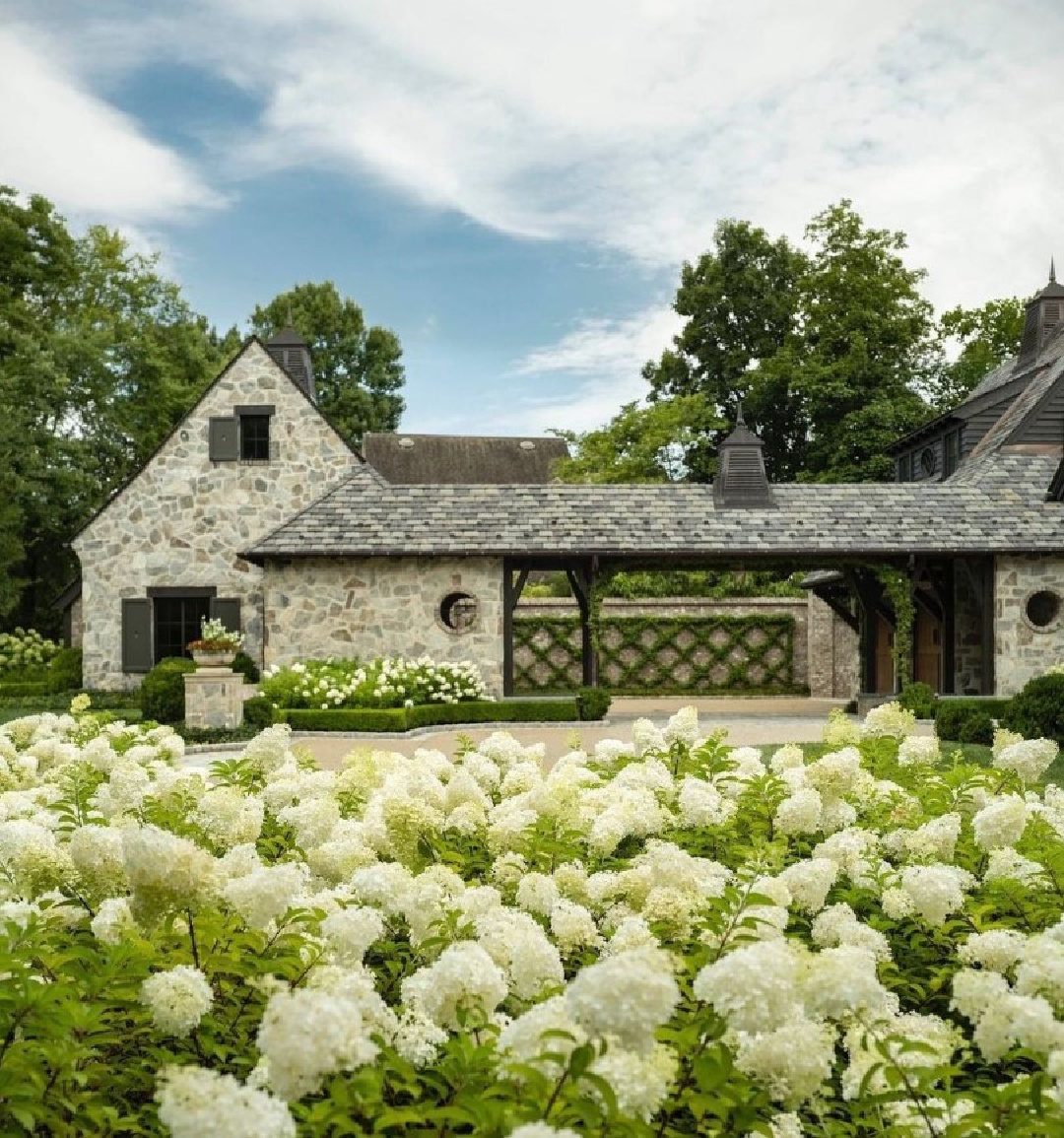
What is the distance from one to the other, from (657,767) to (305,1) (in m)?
6.99

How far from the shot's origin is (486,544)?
1881 cm

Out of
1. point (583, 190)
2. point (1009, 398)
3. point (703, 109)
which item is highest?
point (583, 190)

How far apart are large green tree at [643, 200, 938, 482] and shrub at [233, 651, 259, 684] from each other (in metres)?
17.2

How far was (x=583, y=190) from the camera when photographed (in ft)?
68.6

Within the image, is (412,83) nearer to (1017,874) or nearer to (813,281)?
(1017,874)

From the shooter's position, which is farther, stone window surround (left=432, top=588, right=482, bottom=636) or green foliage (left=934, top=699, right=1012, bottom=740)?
stone window surround (left=432, top=588, right=482, bottom=636)

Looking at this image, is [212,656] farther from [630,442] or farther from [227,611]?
[630,442]

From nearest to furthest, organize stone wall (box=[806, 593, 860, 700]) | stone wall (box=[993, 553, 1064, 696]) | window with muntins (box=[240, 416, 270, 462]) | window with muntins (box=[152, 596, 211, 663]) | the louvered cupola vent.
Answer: stone wall (box=[993, 553, 1064, 696]), the louvered cupola vent, window with muntins (box=[152, 596, 211, 663]), window with muntins (box=[240, 416, 270, 462]), stone wall (box=[806, 593, 860, 700])

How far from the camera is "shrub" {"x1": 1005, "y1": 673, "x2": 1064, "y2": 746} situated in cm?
1246

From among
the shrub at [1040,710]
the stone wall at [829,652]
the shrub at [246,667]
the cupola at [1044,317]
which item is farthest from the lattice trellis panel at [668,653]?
the shrub at [1040,710]

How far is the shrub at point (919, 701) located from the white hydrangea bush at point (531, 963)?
11850mm

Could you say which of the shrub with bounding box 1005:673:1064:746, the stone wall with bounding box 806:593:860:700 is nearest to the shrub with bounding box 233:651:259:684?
the stone wall with bounding box 806:593:860:700

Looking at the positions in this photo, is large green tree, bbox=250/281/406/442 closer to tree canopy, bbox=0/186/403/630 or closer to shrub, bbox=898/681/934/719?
tree canopy, bbox=0/186/403/630

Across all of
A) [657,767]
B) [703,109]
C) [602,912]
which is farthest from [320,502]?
[602,912]
